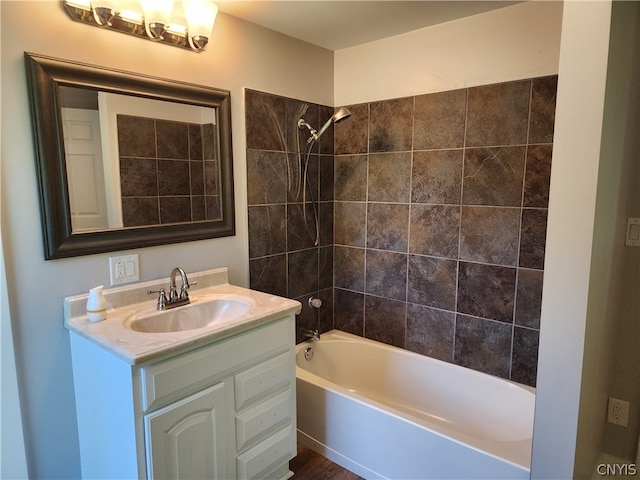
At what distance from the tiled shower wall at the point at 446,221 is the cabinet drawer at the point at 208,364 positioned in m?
0.65

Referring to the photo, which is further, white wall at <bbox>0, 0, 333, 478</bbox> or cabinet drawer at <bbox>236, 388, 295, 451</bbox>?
cabinet drawer at <bbox>236, 388, 295, 451</bbox>

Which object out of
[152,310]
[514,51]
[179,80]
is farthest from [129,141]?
[514,51]

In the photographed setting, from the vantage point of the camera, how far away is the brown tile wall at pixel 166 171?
1.82m

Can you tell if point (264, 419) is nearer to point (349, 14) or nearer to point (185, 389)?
point (185, 389)

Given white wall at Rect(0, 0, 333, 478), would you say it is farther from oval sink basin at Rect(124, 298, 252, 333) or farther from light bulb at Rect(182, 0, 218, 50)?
oval sink basin at Rect(124, 298, 252, 333)

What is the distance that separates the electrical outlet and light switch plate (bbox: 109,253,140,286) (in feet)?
7.76

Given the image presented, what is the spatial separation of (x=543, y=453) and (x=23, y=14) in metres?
2.43

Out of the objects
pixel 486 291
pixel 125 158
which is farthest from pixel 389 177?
pixel 125 158

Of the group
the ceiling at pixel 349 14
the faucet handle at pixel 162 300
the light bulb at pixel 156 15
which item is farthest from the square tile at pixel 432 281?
the light bulb at pixel 156 15

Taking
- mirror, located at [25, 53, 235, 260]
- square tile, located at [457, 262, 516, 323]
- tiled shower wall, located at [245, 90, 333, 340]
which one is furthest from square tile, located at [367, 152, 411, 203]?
mirror, located at [25, 53, 235, 260]

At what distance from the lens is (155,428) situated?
1399 mm

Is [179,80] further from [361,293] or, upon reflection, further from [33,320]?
[361,293]

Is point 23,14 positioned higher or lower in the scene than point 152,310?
higher

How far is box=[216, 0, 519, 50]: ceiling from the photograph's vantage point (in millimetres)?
2004
